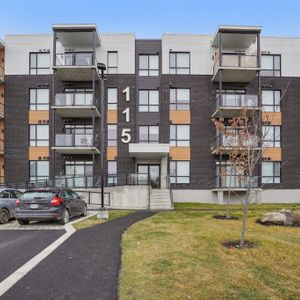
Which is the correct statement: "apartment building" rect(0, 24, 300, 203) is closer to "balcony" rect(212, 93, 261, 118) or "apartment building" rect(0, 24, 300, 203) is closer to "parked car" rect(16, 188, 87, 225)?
"balcony" rect(212, 93, 261, 118)

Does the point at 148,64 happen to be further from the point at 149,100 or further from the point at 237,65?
the point at 237,65

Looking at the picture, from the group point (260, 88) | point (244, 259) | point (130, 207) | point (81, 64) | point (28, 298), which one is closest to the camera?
point (28, 298)

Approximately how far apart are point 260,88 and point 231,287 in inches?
962

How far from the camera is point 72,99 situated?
25.6m

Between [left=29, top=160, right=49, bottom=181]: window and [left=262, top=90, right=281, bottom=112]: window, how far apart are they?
18.4 m

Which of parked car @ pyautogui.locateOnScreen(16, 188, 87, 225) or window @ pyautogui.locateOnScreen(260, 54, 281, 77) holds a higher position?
window @ pyautogui.locateOnScreen(260, 54, 281, 77)

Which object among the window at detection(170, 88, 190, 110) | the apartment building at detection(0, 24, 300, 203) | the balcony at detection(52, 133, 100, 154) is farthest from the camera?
the window at detection(170, 88, 190, 110)

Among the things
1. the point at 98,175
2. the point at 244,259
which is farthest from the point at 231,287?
the point at 98,175

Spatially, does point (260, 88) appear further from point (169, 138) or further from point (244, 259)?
point (244, 259)

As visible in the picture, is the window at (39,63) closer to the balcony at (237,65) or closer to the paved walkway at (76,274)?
the balcony at (237,65)

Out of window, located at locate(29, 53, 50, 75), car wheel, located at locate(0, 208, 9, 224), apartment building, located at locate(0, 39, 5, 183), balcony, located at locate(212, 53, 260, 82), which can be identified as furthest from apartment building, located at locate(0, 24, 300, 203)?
car wheel, located at locate(0, 208, 9, 224)

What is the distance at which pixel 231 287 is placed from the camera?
550 cm

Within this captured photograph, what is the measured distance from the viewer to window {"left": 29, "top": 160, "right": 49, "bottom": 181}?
27438 millimetres

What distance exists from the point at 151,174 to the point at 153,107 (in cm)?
545
